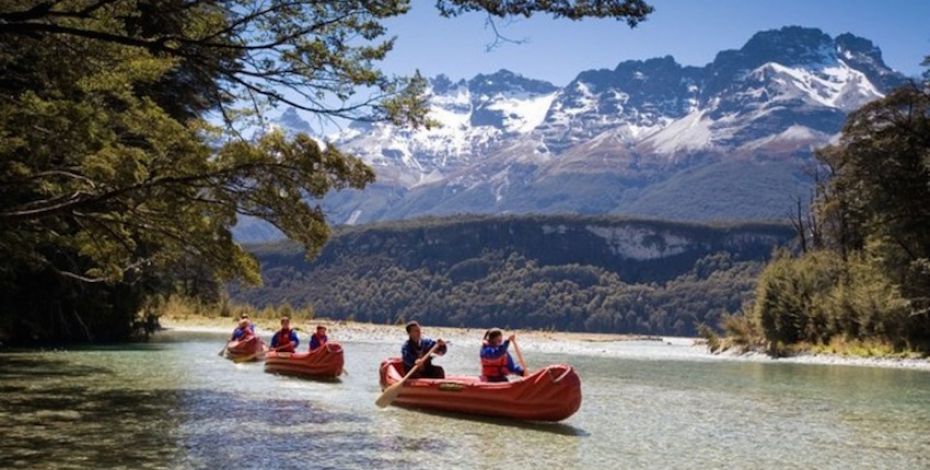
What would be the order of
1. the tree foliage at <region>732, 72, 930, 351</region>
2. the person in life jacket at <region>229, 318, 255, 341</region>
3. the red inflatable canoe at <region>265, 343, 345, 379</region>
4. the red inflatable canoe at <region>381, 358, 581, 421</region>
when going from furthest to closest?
the tree foliage at <region>732, 72, 930, 351</region>
the person in life jacket at <region>229, 318, 255, 341</region>
the red inflatable canoe at <region>265, 343, 345, 379</region>
the red inflatable canoe at <region>381, 358, 581, 421</region>

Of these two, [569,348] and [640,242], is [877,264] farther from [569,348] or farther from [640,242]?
[640,242]

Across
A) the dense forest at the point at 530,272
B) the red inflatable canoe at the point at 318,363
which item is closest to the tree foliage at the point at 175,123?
the red inflatable canoe at the point at 318,363

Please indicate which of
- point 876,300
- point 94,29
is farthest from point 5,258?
point 876,300

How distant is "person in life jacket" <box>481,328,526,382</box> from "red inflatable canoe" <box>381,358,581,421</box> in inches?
15.9

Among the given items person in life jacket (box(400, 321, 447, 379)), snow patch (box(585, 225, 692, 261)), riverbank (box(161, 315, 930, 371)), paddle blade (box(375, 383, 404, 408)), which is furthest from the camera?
snow patch (box(585, 225, 692, 261))

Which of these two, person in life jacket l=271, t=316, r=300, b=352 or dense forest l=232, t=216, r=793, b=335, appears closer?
person in life jacket l=271, t=316, r=300, b=352

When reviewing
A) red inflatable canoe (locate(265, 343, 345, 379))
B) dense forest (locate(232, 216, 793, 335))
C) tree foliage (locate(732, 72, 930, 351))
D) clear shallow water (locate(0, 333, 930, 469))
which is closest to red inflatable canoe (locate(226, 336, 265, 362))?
clear shallow water (locate(0, 333, 930, 469))

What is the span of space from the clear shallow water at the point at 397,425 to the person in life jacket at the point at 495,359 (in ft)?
4.22

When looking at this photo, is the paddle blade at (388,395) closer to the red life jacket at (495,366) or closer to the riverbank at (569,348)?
the red life jacket at (495,366)

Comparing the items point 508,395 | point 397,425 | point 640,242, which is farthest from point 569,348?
point 640,242

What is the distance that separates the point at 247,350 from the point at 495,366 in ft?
40.8

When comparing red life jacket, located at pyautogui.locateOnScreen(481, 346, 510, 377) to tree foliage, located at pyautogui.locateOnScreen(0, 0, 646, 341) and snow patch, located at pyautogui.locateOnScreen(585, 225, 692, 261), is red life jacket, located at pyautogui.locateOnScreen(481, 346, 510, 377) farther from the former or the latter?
snow patch, located at pyautogui.locateOnScreen(585, 225, 692, 261)

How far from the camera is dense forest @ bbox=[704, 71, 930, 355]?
30.2 meters

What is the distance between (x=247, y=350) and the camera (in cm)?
2511
